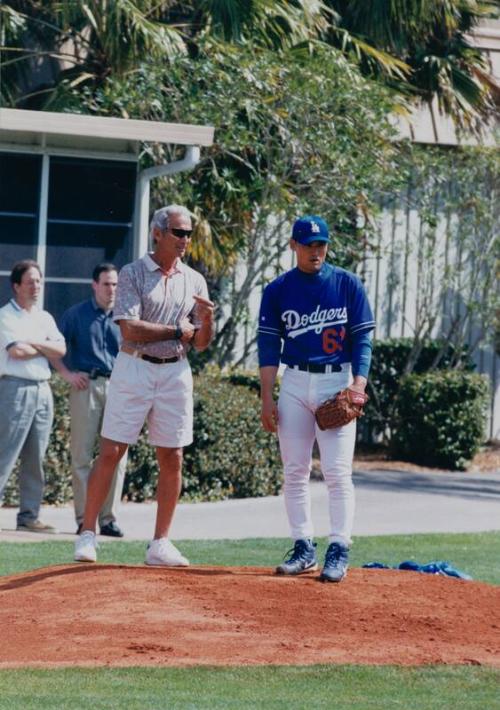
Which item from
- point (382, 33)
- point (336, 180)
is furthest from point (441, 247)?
point (336, 180)

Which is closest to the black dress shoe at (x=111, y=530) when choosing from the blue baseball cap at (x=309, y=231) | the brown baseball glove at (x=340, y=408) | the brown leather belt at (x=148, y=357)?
the brown leather belt at (x=148, y=357)

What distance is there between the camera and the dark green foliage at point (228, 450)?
13617mm

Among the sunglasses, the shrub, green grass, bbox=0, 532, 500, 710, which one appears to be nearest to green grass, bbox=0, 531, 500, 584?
the sunglasses

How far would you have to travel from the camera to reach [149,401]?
27.3 ft

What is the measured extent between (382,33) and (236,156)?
163 inches

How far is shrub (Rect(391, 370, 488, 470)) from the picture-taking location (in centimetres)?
1734

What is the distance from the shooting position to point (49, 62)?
63.4 ft

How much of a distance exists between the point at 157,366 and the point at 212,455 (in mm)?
5419

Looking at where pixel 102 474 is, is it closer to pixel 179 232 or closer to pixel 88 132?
pixel 179 232

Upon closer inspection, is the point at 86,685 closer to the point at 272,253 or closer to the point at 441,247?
the point at 272,253

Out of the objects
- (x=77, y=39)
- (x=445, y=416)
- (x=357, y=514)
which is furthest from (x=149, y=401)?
(x=77, y=39)

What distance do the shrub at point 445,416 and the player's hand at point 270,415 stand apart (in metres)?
9.48

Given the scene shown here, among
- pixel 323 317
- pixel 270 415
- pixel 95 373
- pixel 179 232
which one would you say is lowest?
pixel 270 415

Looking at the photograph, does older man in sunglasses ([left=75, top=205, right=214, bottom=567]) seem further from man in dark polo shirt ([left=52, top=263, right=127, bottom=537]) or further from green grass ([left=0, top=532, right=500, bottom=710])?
man in dark polo shirt ([left=52, top=263, right=127, bottom=537])
